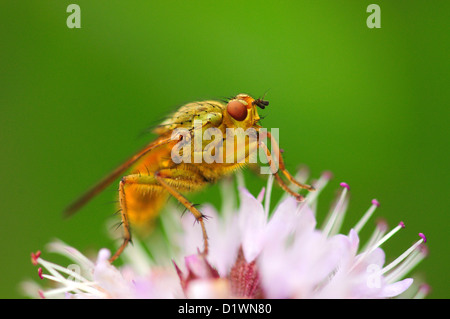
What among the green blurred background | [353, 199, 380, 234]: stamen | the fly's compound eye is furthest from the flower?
the green blurred background

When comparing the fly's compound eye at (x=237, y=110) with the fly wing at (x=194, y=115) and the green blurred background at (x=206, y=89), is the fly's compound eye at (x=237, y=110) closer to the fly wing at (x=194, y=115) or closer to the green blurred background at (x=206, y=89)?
the fly wing at (x=194, y=115)

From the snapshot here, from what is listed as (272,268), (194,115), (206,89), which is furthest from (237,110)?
(206,89)

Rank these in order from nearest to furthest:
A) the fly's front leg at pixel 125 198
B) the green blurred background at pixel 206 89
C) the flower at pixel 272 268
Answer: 1. the flower at pixel 272 268
2. the fly's front leg at pixel 125 198
3. the green blurred background at pixel 206 89

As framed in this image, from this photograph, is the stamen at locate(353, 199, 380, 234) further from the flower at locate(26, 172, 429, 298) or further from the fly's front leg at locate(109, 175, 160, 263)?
the fly's front leg at locate(109, 175, 160, 263)

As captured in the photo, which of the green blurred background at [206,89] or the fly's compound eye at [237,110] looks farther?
the green blurred background at [206,89]

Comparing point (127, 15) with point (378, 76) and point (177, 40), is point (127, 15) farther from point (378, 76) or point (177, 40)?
point (378, 76)

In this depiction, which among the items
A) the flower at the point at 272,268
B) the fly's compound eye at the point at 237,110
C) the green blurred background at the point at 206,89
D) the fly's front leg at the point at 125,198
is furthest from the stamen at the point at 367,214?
the green blurred background at the point at 206,89

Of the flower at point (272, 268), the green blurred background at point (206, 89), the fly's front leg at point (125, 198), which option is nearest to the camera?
the flower at point (272, 268)
